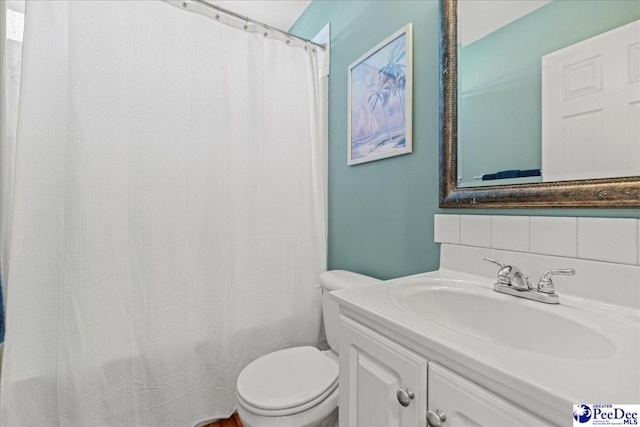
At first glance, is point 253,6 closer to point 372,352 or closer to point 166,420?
point 372,352

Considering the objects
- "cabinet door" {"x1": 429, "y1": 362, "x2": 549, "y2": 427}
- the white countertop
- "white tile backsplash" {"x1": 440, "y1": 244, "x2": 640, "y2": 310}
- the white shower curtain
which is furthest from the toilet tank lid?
"cabinet door" {"x1": 429, "y1": 362, "x2": 549, "y2": 427}

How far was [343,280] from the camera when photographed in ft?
4.42

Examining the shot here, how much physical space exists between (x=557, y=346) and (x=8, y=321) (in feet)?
5.47

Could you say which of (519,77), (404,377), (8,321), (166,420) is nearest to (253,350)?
(166,420)

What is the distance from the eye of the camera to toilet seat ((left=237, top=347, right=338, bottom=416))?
962mm

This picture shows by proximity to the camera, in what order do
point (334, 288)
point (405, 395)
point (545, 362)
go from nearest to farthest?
point (545, 362)
point (405, 395)
point (334, 288)

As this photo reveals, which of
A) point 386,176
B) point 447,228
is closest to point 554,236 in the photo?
point 447,228

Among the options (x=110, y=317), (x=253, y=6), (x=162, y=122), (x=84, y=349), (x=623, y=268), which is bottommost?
(x=84, y=349)

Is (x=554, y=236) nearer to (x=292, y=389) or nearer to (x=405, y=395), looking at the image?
(x=405, y=395)

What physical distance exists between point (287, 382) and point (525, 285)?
0.87 m

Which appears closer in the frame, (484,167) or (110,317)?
(484,167)

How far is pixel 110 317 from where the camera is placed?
1133mm

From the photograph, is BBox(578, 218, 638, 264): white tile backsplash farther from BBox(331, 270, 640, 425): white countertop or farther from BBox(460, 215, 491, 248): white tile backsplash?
BBox(460, 215, 491, 248): white tile backsplash

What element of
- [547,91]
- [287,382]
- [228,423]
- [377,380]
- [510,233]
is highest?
[547,91]
